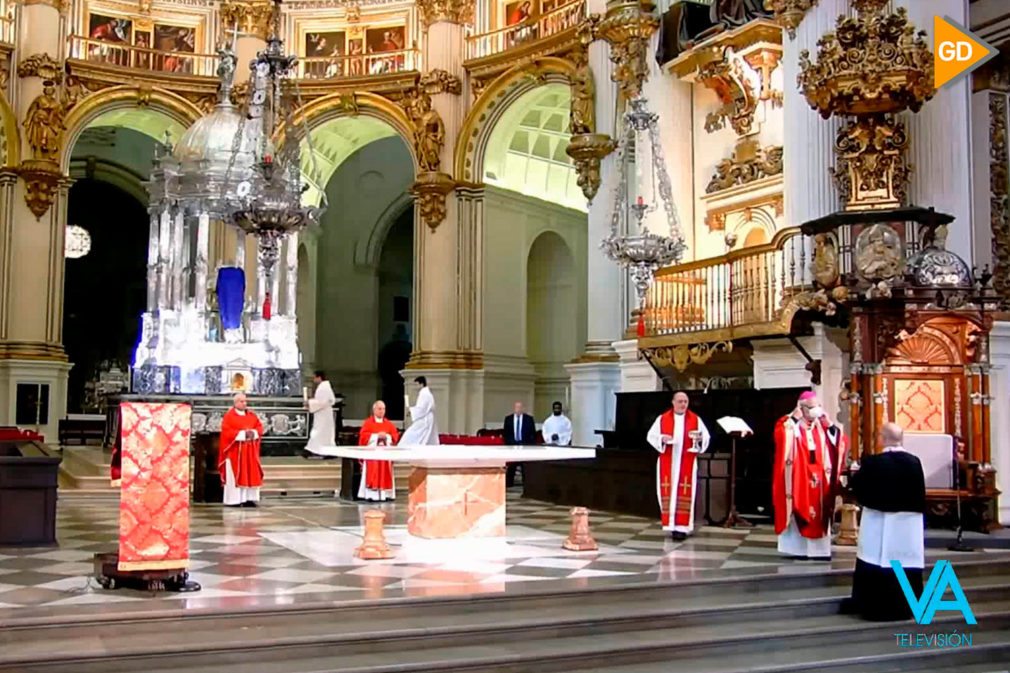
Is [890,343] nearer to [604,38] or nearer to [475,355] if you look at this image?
[604,38]

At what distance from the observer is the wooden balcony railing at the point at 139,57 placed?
20.9 meters

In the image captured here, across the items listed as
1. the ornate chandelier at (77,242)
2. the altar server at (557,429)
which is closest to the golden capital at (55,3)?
the ornate chandelier at (77,242)

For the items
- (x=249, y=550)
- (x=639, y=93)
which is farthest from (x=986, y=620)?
(x=639, y=93)

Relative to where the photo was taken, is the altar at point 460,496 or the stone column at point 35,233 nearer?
the altar at point 460,496

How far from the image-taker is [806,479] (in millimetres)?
8539

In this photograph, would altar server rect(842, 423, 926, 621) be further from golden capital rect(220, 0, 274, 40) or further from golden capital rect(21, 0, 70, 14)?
golden capital rect(21, 0, 70, 14)

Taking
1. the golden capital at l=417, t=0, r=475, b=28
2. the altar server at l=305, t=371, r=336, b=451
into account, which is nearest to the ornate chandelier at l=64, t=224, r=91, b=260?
the golden capital at l=417, t=0, r=475, b=28

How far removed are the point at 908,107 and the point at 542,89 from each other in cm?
974

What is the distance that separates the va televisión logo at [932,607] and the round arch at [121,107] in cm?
1719

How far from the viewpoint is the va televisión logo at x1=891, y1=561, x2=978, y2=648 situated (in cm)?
682

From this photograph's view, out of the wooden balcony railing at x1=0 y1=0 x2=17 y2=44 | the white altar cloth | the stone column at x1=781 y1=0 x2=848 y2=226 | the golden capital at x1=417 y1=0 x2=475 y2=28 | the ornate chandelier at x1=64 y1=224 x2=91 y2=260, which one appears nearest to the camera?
the white altar cloth

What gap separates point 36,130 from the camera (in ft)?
64.5

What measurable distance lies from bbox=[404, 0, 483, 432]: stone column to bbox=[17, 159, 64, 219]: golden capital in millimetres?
6304

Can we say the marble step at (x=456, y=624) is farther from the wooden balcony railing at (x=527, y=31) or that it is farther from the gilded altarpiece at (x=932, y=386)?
the wooden balcony railing at (x=527, y=31)
